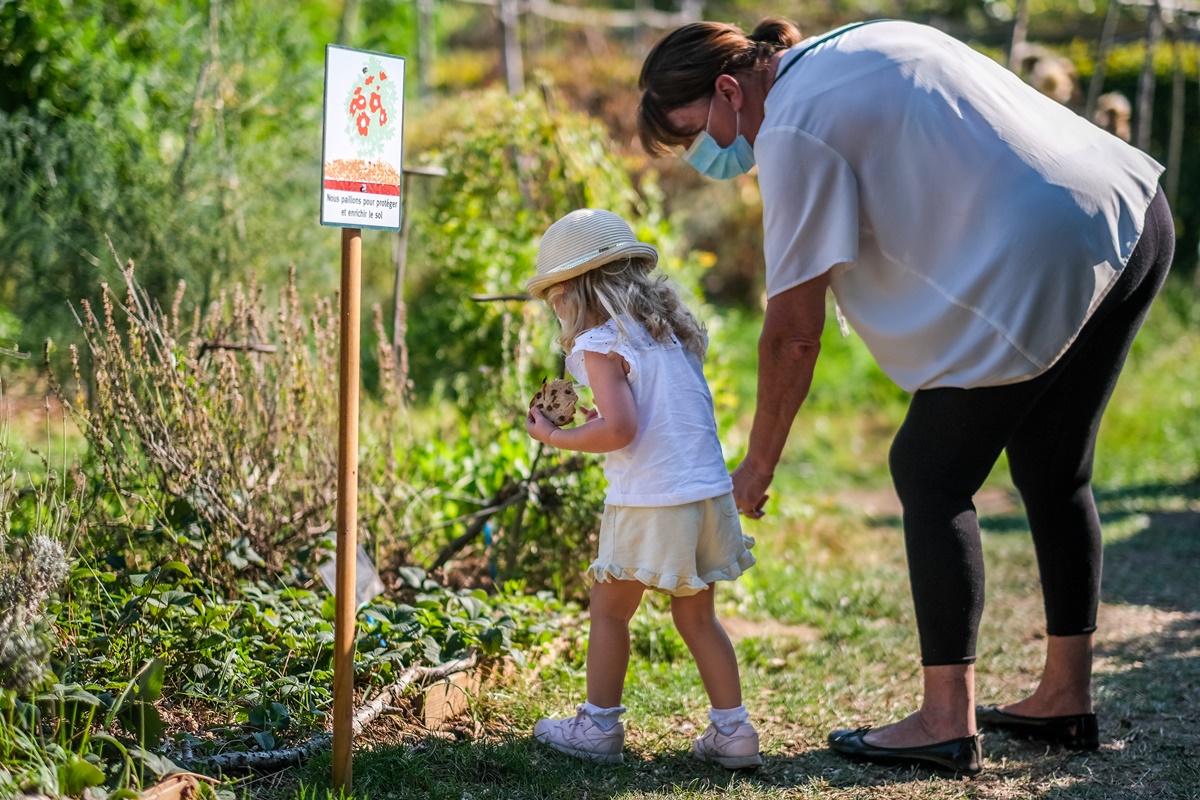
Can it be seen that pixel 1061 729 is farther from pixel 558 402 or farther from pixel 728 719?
pixel 558 402

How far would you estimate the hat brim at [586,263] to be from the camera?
7.66 ft

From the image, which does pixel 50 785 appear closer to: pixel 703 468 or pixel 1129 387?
pixel 703 468

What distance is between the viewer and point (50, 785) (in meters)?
1.81

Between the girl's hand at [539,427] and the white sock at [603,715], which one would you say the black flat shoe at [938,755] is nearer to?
the white sock at [603,715]

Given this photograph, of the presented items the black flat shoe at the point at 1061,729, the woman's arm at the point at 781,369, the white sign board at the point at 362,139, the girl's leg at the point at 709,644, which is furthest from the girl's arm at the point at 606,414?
the black flat shoe at the point at 1061,729

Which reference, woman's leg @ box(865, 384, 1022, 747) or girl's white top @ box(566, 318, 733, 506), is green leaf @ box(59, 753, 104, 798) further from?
woman's leg @ box(865, 384, 1022, 747)

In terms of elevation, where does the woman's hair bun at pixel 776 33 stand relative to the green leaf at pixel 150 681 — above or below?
above

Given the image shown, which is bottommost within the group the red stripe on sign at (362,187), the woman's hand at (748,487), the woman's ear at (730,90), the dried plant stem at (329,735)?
the dried plant stem at (329,735)

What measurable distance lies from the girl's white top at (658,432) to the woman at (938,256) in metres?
0.13

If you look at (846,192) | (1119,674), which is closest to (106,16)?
(846,192)

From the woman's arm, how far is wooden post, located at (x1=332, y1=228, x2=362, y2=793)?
0.84 metres

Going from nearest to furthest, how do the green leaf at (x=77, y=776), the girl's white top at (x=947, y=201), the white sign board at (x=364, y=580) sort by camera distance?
the green leaf at (x=77, y=776), the girl's white top at (x=947, y=201), the white sign board at (x=364, y=580)

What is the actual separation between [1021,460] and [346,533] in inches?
61.1

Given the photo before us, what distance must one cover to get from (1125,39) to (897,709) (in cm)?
777
